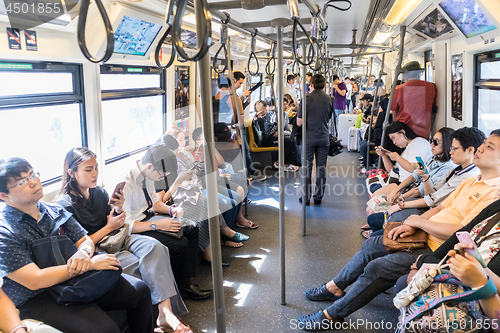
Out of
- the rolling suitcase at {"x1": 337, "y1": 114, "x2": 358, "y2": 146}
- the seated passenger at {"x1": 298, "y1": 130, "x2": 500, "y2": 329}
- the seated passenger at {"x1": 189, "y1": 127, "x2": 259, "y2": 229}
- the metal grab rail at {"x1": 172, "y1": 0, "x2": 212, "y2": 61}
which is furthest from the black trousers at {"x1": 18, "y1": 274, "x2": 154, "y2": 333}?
the rolling suitcase at {"x1": 337, "y1": 114, "x2": 358, "y2": 146}

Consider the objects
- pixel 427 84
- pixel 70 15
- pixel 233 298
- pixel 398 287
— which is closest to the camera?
pixel 398 287

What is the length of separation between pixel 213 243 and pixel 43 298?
3.26 feet

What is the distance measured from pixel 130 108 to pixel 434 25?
11.5 feet

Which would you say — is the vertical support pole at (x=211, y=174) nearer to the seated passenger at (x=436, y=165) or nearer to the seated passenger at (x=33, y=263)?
the seated passenger at (x=33, y=263)

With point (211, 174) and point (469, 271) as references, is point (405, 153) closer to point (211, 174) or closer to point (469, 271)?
point (469, 271)

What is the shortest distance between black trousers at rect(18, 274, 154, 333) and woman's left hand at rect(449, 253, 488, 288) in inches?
62.9

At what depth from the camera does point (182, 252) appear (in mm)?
2848

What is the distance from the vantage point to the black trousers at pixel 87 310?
5.83 feet

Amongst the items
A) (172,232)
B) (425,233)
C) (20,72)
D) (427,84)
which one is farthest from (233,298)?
(427,84)

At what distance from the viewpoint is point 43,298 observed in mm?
1854

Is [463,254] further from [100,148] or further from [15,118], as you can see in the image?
[100,148]

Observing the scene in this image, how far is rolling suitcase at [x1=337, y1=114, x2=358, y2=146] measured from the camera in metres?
9.30

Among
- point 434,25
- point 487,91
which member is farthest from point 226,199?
point 434,25

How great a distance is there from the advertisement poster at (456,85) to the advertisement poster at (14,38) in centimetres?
405
